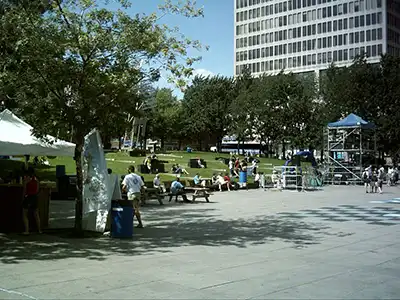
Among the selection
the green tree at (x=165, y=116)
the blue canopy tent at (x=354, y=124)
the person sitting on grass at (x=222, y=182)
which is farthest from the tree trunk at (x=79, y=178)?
the green tree at (x=165, y=116)

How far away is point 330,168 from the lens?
37750 mm

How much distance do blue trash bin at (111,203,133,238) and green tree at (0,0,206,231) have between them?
88cm

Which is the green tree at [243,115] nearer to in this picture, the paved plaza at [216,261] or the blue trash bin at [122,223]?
the paved plaza at [216,261]

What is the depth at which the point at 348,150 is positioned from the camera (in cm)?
3794

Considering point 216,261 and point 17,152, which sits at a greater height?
point 17,152

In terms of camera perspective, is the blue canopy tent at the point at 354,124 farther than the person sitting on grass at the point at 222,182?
Yes

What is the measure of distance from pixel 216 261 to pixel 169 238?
9.83 feet

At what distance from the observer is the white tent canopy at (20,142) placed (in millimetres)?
13812

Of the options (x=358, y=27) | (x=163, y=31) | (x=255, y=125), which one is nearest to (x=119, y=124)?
(x=163, y=31)

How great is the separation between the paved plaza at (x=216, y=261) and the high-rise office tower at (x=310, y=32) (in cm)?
9174

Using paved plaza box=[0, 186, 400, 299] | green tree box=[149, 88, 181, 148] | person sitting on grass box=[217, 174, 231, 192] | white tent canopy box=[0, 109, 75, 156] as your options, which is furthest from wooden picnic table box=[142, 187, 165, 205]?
green tree box=[149, 88, 181, 148]

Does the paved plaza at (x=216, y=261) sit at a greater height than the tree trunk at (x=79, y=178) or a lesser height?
lesser

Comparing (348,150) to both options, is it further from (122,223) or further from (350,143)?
(122,223)

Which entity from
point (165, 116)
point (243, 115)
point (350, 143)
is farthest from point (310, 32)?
point (350, 143)
